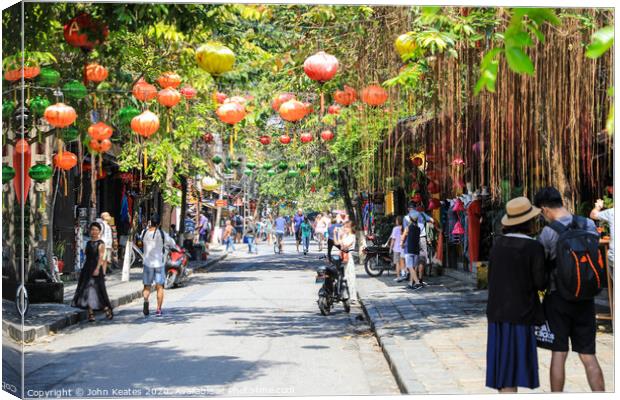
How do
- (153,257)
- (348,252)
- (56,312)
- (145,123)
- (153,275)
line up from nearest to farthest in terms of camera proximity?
(145,123) < (56,312) < (153,275) < (153,257) < (348,252)

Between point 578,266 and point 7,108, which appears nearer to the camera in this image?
point 578,266

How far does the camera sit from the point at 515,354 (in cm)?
582

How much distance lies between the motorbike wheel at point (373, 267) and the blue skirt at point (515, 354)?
52.8 ft

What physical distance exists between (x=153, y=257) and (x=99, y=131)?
4178 millimetres

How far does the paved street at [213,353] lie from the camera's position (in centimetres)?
736

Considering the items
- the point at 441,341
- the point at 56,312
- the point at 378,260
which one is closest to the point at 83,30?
the point at 441,341

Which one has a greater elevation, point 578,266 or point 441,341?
point 578,266

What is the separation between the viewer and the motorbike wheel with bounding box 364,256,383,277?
870 inches

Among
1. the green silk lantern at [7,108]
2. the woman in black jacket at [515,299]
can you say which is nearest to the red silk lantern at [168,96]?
the green silk lantern at [7,108]

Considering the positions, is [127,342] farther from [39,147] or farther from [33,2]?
[33,2]

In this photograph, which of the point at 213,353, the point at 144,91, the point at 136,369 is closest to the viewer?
the point at 136,369

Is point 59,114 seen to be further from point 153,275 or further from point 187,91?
point 153,275

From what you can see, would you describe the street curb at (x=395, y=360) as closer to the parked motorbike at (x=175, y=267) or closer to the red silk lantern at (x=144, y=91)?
the parked motorbike at (x=175, y=267)

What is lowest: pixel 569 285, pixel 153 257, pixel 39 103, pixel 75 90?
pixel 569 285
